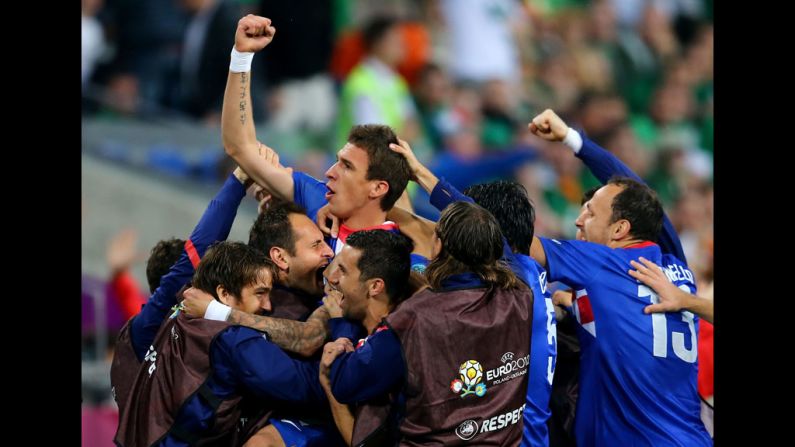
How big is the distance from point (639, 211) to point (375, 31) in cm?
620

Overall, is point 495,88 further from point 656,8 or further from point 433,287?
point 433,287

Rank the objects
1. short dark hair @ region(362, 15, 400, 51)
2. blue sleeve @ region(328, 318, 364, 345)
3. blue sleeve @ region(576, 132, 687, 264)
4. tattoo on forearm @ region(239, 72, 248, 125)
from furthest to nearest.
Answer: short dark hair @ region(362, 15, 400, 51) < blue sleeve @ region(576, 132, 687, 264) < tattoo on forearm @ region(239, 72, 248, 125) < blue sleeve @ region(328, 318, 364, 345)

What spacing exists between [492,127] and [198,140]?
2.87 m

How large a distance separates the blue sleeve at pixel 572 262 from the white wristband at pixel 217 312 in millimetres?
1208

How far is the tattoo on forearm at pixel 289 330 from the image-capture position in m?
3.94

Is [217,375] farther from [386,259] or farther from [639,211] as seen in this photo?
[639,211]

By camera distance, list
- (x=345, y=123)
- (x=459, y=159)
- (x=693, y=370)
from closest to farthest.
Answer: (x=693, y=370)
(x=345, y=123)
(x=459, y=159)

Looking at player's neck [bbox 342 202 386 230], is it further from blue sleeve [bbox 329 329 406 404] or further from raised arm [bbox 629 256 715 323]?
raised arm [bbox 629 256 715 323]

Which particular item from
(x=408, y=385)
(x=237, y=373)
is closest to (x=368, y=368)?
(x=408, y=385)

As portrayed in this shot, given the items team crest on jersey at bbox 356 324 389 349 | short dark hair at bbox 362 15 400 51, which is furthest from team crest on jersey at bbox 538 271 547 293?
short dark hair at bbox 362 15 400 51

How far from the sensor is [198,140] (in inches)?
398

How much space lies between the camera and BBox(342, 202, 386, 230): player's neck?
4.43 meters

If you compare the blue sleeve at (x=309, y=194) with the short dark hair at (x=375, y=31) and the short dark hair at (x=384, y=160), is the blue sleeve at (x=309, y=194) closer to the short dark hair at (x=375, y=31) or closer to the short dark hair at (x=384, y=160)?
the short dark hair at (x=384, y=160)

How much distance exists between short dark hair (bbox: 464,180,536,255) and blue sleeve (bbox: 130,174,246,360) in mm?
1004
